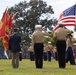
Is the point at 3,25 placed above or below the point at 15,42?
above

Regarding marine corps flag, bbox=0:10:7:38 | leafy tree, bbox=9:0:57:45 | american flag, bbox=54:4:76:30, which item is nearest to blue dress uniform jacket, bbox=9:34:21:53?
american flag, bbox=54:4:76:30

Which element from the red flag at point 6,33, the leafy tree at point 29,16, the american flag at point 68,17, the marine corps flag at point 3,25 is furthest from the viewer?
the leafy tree at point 29,16

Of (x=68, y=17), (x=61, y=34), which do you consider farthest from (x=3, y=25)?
(x=61, y=34)

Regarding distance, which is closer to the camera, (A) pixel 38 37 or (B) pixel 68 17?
(A) pixel 38 37

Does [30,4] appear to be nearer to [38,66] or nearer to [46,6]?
[46,6]

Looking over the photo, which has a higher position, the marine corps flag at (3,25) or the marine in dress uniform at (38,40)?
the marine corps flag at (3,25)

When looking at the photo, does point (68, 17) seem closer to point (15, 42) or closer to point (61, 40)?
point (15, 42)

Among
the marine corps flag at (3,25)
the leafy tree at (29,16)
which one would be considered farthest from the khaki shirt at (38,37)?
the leafy tree at (29,16)

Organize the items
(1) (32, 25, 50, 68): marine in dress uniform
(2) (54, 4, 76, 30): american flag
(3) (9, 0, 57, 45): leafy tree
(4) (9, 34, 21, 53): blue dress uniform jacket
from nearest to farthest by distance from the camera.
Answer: (1) (32, 25, 50, 68): marine in dress uniform < (4) (9, 34, 21, 53): blue dress uniform jacket < (2) (54, 4, 76, 30): american flag < (3) (9, 0, 57, 45): leafy tree

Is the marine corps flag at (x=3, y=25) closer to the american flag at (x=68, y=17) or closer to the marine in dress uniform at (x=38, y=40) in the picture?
the american flag at (x=68, y=17)

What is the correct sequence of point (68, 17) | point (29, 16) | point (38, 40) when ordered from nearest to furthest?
point (38, 40)
point (68, 17)
point (29, 16)

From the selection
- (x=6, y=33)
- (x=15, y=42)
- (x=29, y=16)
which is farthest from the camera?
(x=29, y=16)

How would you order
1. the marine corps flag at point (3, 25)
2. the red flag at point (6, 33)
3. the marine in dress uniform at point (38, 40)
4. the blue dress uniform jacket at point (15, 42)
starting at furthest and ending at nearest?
the marine corps flag at point (3, 25), the red flag at point (6, 33), the blue dress uniform jacket at point (15, 42), the marine in dress uniform at point (38, 40)

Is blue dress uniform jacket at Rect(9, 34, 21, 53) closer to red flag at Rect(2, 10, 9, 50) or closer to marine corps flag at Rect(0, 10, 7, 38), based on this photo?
red flag at Rect(2, 10, 9, 50)
